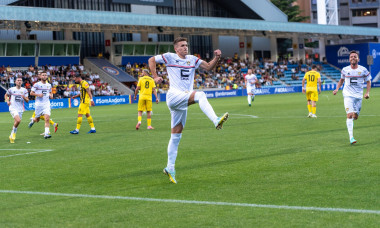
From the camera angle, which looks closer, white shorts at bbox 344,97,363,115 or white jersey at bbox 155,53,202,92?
white jersey at bbox 155,53,202,92

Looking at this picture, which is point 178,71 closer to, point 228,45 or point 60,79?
point 60,79

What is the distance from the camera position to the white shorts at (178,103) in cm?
918

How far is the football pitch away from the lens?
674 centimetres

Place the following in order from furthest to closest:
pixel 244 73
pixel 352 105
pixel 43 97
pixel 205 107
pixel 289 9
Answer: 1. pixel 289 9
2. pixel 244 73
3. pixel 43 97
4. pixel 352 105
5. pixel 205 107

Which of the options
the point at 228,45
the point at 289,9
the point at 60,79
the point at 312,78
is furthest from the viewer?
the point at 289,9

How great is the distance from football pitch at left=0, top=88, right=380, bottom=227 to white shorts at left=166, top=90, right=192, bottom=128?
40.5 inches

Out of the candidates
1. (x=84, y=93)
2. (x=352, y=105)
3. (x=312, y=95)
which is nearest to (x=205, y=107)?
(x=352, y=105)

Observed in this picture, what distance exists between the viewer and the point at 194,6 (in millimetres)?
75812

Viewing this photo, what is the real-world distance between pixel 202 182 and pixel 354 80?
6.37 m

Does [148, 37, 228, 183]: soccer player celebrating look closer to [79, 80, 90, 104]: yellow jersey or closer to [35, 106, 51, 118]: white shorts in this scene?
[35, 106, 51, 118]: white shorts

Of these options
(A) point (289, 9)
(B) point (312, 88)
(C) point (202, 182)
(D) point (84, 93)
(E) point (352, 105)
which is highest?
(A) point (289, 9)

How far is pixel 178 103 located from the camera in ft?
30.1

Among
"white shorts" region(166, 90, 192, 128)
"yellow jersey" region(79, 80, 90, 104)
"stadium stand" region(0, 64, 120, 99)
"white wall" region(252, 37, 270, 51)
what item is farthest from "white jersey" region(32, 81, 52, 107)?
"white wall" region(252, 37, 270, 51)

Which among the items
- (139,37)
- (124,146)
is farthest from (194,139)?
(139,37)
